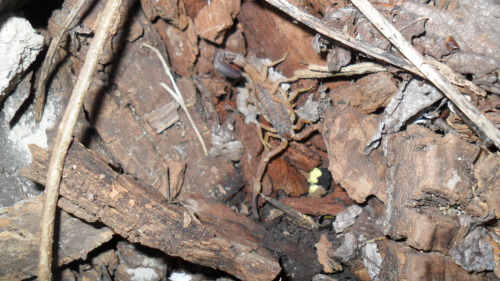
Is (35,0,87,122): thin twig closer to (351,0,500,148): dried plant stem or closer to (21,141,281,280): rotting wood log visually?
(21,141,281,280): rotting wood log

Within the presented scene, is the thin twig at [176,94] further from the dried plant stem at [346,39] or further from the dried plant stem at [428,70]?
the dried plant stem at [428,70]

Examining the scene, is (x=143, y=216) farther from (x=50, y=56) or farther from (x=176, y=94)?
(x=50, y=56)

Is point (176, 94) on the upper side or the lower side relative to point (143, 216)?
upper

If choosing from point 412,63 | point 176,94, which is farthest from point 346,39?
point 176,94

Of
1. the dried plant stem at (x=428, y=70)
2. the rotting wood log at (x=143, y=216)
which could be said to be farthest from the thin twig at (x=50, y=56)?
the dried plant stem at (x=428, y=70)

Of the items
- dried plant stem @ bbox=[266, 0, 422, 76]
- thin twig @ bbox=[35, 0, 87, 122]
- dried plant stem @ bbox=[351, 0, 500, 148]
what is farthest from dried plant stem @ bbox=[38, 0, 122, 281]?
dried plant stem @ bbox=[351, 0, 500, 148]

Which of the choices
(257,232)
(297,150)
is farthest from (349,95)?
(257,232)
